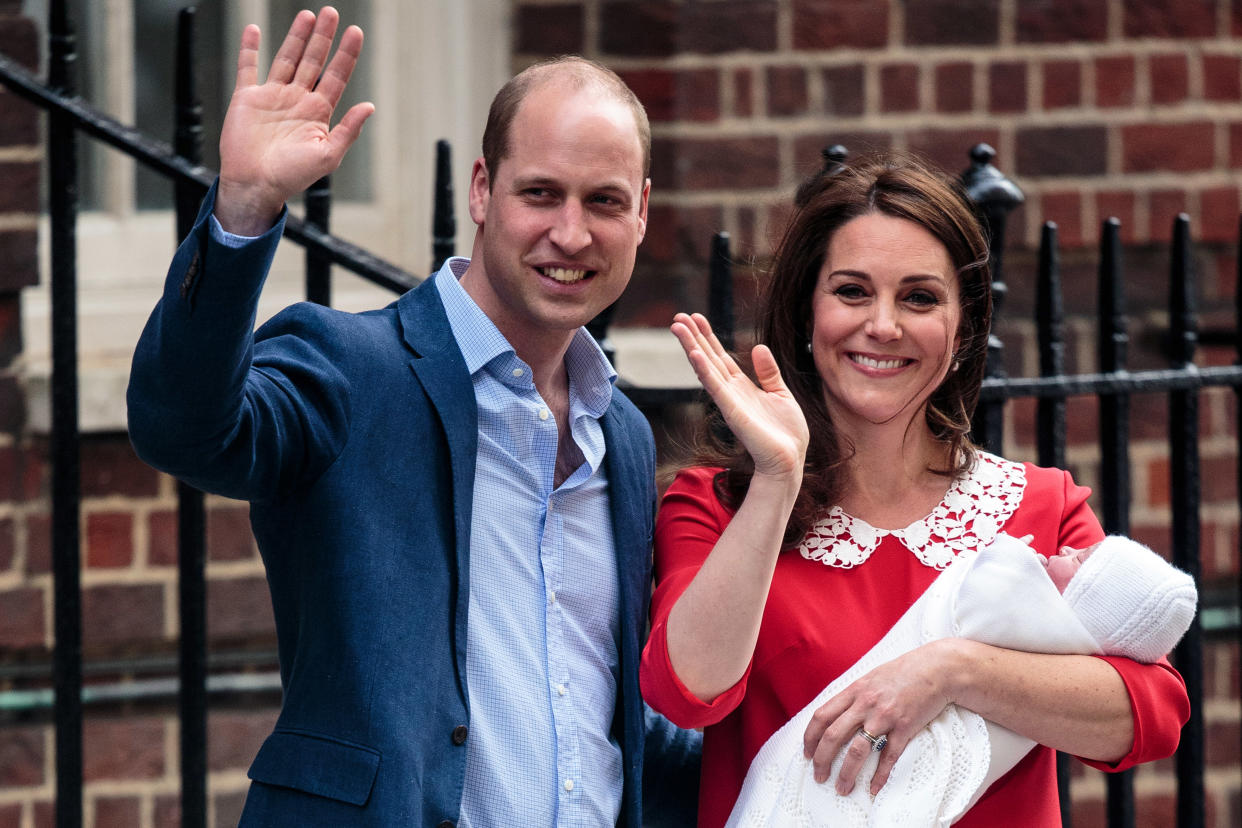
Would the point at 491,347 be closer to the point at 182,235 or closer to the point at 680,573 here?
the point at 680,573

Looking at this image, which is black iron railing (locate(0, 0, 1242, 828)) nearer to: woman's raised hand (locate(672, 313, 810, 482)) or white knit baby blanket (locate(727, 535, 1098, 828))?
woman's raised hand (locate(672, 313, 810, 482))

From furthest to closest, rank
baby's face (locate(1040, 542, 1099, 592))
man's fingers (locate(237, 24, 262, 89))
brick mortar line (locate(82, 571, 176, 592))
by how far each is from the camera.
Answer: brick mortar line (locate(82, 571, 176, 592))
baby's face (locate(1040, 542, 1099, 592))
man's fingers (locate(237, 24, 262, 89))

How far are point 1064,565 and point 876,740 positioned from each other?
366mm

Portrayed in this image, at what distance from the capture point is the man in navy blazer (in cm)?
162

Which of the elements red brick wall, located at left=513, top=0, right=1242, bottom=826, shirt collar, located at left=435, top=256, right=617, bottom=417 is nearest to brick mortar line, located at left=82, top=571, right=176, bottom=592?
red brick wall, located at left=513, top=0, right=1242, bottom=826

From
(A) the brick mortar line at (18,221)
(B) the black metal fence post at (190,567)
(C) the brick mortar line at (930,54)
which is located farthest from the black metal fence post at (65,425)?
(C) the brick mortar line at (930,54)

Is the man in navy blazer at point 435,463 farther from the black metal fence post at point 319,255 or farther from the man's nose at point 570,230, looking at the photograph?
the black metal fence post at point 319,255

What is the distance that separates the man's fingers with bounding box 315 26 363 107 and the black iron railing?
2.01ft

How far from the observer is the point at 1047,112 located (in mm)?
3475

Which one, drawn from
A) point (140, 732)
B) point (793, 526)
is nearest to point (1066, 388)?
point (793, 526)

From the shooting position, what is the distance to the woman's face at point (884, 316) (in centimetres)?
209

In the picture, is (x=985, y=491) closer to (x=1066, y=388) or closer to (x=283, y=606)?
(x=1066, y=388)

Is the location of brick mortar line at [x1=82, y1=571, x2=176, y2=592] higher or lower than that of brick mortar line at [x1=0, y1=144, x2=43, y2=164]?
lower

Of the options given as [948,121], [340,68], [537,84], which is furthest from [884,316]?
[948,121]
